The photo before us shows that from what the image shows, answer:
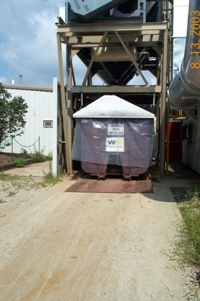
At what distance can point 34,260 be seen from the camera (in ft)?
12.7

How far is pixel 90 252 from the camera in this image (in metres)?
4.11

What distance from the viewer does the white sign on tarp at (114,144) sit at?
29.2ft

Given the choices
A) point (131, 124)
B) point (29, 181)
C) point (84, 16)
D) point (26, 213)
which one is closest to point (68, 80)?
point (84, 16)

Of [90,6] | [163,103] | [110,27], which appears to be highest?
[90,6]

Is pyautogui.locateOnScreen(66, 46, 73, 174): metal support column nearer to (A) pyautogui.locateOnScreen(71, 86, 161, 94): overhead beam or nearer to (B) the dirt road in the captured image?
(A) pyautogui.locateOnScreen(71, 86, 161, 94): overhead beam

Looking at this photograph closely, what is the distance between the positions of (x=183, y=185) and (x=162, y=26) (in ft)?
15.5

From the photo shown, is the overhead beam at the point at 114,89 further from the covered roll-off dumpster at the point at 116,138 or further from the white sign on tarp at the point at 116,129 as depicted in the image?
the white sign on tarp at the point at 116,129

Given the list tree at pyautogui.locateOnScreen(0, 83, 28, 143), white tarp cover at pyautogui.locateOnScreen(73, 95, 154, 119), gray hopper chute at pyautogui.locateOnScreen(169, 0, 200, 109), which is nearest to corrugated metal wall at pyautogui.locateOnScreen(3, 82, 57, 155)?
tree at pyautogui.locateOnScreen(0, 83, 28, 143)

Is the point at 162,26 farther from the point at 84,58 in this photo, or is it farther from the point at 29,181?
the point at 29,181

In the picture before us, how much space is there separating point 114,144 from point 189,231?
462 centimetres

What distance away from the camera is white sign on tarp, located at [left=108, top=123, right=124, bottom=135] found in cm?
897

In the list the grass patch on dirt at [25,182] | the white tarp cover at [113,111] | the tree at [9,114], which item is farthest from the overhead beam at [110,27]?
the grass patch on dirt at [25,182]

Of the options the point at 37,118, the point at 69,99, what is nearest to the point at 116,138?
the point at 69,99

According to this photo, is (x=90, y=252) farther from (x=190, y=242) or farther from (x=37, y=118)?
(x=37, y=118)
